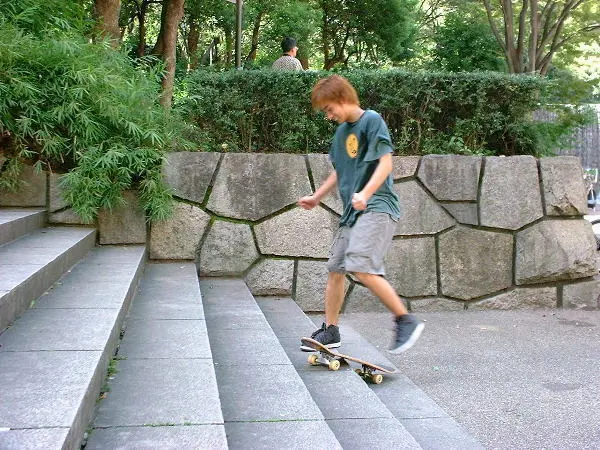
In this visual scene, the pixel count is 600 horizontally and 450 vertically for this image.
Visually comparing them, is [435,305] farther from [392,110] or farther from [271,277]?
[392,110]

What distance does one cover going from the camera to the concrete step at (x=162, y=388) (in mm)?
2420

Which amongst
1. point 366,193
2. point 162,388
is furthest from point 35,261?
point 366,193

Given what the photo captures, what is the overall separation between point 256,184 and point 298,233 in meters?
0.57

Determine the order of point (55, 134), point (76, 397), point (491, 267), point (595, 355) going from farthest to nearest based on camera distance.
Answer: point (491, 267) → point (55, 134) → point (595, 355) → point (76, 397)

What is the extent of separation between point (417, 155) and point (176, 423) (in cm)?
481

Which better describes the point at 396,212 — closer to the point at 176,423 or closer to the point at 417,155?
the point at 176,423

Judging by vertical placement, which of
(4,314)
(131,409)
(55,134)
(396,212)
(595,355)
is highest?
(55,134)

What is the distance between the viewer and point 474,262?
665cm

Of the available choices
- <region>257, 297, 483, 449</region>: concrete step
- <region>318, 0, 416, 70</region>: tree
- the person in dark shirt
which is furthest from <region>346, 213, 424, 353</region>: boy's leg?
<region>318, 0, 416, 70</region>: tree

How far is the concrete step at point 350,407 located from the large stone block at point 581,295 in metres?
3.21

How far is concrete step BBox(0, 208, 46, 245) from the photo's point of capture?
14.9 ft

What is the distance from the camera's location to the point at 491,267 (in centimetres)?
668

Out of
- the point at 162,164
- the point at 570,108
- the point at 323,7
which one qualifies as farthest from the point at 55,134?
the point at 323,7

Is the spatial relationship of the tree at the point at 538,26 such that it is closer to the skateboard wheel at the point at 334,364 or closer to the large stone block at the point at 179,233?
the large stone block at the point at 179,233
